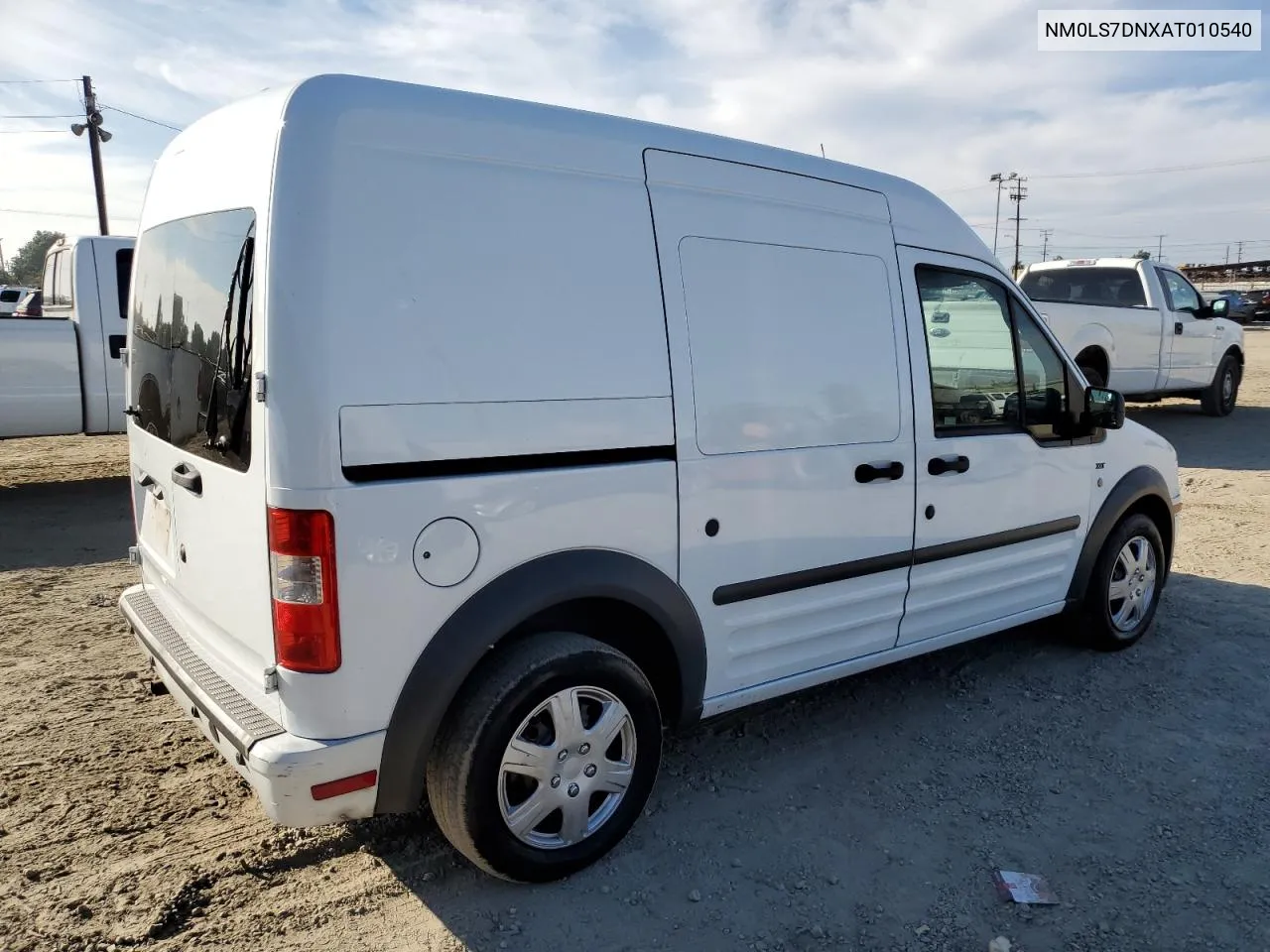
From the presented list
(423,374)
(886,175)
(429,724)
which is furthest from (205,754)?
(886,175)

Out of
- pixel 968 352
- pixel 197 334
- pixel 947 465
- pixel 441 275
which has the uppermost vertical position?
pixel 441 275

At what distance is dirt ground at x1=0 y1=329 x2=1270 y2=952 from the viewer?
2.68 m

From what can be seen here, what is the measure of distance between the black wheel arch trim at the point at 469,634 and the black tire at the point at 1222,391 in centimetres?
1271

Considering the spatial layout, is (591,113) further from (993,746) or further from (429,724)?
(993,746)

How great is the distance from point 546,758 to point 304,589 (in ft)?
2.93

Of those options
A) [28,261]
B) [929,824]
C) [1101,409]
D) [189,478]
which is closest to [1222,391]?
[1101,409]

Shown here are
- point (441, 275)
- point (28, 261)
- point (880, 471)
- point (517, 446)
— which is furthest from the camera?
point (28, 261)

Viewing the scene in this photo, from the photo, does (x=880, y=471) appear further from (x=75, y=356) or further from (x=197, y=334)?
(x=75, y=356)

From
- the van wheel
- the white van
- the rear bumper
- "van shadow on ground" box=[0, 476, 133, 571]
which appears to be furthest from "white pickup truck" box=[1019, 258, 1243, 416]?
the rear bumper

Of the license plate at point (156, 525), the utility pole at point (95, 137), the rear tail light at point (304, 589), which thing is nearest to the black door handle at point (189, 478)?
the license plate at point (156, 525)

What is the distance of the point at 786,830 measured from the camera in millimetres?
3172

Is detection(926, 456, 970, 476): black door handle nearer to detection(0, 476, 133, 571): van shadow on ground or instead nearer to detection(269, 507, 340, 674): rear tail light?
detection(269, 507, 340, 674): rear tail light

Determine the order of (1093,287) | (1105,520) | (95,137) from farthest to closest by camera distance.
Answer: (95,137) < (1093,287) < (1105,520)

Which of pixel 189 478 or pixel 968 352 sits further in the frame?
pixel 968 352
